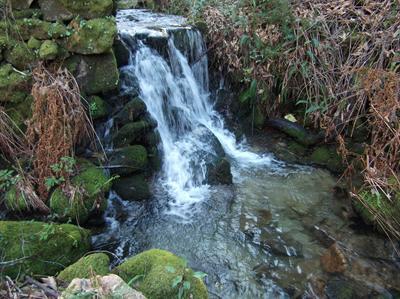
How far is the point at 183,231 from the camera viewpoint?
428 cm

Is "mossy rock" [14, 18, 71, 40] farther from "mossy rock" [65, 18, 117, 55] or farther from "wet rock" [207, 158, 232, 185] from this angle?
"wet rock" [207, 158, 232, 185]

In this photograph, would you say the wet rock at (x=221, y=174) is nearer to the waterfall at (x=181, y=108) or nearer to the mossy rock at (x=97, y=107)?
the waterfall at (x=181, y=108)

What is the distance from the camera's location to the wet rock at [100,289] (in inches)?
81.7

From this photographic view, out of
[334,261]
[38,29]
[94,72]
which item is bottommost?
[334,261]

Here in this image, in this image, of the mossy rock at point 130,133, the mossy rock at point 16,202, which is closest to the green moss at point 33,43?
the mossy rock at point 130,133

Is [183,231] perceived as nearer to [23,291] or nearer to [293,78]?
[23,291]

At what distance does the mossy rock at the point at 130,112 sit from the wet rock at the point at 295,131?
7.60 feet

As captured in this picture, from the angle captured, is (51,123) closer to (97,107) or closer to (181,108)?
(97,107)

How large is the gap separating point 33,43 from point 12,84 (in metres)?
0.58

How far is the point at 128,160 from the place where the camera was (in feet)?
15.5

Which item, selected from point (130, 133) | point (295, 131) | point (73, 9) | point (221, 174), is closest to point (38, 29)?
point (73, 9)

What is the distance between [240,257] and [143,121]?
2261 mm

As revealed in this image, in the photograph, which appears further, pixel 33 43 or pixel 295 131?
pixel 295 131

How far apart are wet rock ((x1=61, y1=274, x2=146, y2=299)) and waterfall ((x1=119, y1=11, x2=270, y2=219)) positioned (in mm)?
2402
